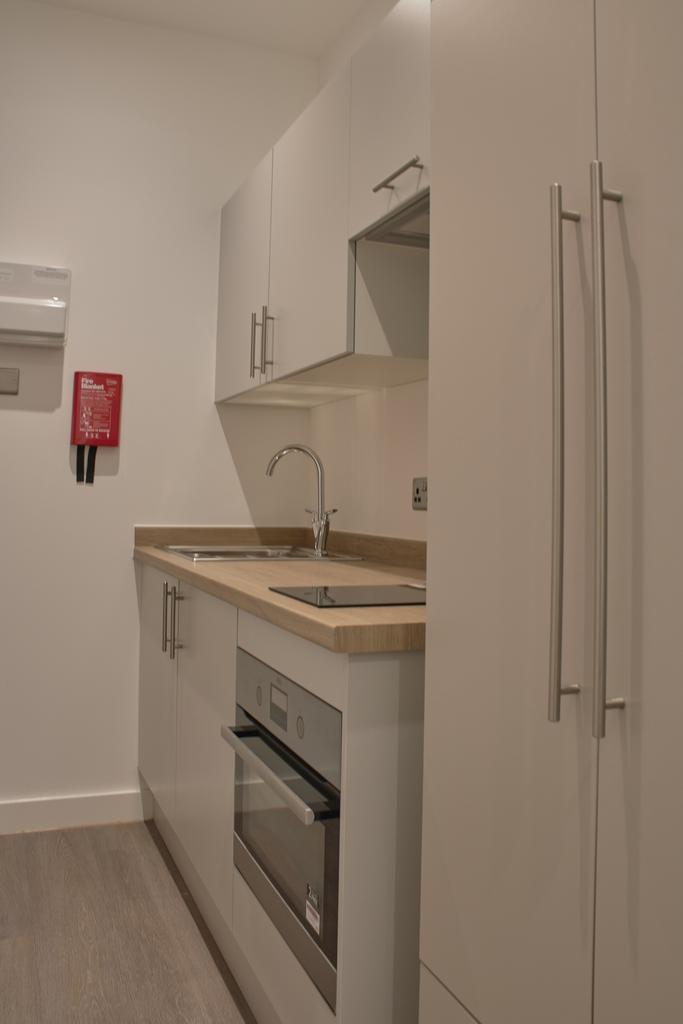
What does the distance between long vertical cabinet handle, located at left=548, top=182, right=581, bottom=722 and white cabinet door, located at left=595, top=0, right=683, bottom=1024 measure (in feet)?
0.16

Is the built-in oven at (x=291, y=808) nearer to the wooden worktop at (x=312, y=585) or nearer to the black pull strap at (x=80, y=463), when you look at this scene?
the wooden worktop at (x=312, y=585)

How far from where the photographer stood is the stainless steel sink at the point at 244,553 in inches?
103

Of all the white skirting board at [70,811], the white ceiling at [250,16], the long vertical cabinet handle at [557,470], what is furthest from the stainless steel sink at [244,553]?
the white ceiling at [250,16]

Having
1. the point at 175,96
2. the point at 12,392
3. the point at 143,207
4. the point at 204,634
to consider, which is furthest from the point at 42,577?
the point at 175,96

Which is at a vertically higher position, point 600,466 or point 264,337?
point 264,337

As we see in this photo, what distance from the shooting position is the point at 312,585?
6.21 ft

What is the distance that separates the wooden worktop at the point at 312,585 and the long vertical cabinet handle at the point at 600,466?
479 millimetres

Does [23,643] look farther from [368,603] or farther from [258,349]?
[368,603]

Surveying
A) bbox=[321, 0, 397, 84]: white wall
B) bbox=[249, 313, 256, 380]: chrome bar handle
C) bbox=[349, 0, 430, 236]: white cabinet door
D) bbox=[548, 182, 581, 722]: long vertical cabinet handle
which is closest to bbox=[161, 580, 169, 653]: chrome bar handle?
bbox=[249, 313, 256, 380]: chrome bar handle

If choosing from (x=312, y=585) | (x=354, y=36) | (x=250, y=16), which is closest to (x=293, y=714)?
(x=312, y=585)

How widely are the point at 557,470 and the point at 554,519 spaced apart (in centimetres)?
5

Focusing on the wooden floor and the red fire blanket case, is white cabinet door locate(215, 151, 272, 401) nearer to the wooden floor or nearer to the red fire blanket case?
the red fire blanket case

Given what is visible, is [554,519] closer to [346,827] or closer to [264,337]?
[346,827]

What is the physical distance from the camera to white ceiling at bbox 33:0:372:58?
9.59 feet
